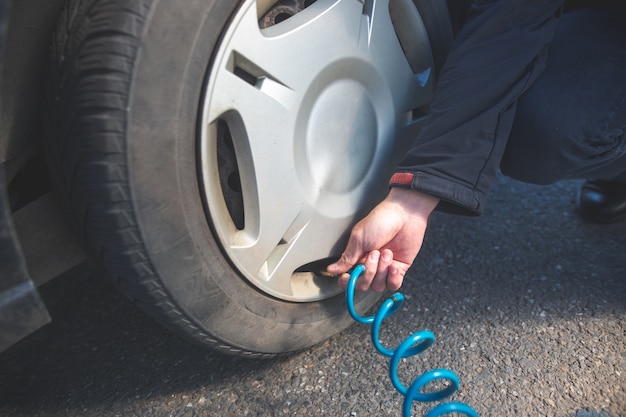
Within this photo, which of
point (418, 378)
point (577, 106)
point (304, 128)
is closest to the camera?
point (418, 378)

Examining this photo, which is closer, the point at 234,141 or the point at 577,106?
the point at 234,141

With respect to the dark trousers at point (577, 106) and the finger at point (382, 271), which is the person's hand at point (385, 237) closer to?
the finger at point (382, 271)

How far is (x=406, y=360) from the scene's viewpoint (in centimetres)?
121

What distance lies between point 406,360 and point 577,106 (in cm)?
64

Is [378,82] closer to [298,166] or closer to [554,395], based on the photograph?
[298,166]

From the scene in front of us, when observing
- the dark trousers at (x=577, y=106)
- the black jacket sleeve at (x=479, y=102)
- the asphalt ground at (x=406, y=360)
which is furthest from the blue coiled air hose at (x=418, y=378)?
the dark trousers at (x=577, y=106)

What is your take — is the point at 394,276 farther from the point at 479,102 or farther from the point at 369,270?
the point at 479,102

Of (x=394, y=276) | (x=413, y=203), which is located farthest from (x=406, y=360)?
(x=413, y=203)

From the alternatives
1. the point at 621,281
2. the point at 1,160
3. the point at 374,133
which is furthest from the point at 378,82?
the point at 621,281

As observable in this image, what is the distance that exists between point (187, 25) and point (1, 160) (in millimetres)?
353

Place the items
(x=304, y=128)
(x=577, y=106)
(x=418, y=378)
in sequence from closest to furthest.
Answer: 1. (x=418, y=378)
2. (x=304, y=128)
3. (x=577, y=106)

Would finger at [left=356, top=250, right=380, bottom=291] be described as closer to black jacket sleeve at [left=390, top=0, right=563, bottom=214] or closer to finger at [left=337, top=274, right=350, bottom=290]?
finger at [left=337, top=274, right=350, bottom=290]

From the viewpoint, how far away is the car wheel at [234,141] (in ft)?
2.71

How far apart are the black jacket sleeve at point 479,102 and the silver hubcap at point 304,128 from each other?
0.35 feet
